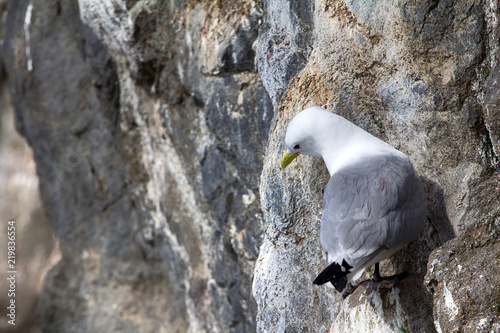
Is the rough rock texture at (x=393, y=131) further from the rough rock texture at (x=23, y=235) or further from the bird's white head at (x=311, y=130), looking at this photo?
the rough rock texture at (x=23, y=235)

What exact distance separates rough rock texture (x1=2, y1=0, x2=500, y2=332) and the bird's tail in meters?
0.30

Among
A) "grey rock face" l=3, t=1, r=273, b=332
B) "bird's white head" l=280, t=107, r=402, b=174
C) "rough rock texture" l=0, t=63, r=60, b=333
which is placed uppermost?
"bird's white head" l=280, t=107, r=402, b=174

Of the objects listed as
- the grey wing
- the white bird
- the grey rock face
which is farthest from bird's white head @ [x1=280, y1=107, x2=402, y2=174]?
the grey rock face

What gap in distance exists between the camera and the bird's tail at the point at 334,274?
6.74ft

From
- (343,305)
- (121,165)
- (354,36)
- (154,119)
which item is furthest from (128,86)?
(343,305)

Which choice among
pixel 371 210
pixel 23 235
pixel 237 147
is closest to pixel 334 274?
pixel 371 210

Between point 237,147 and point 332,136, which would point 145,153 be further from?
point 332,136

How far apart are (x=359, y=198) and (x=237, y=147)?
1522 millimetres

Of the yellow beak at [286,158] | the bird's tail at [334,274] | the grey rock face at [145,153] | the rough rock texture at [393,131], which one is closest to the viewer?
the bird's tail at [334,274]

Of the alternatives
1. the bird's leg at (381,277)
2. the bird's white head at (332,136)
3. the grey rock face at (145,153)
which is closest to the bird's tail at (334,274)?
the bird's leg at (381,277)

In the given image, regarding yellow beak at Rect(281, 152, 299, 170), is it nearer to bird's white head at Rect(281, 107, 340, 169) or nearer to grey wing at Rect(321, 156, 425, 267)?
bird's white head at Rect(281, 107, 340, 169)

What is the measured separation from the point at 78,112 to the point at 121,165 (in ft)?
2.41

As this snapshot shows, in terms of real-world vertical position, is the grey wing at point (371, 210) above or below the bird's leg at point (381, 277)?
above

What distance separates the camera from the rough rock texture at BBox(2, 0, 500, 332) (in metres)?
2.31
